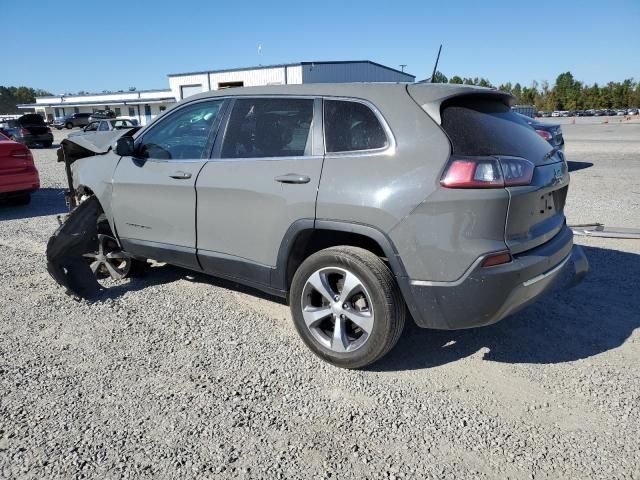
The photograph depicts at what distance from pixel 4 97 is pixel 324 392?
148527mm

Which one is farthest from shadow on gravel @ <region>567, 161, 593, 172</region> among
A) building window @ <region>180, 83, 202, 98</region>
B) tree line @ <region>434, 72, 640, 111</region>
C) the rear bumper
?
tree line @ <region>434, 72, 640, 111</region>

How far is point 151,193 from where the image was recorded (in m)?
4.18

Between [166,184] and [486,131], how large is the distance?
2514 mm

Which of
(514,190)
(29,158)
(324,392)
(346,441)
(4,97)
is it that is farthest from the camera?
(4,97)

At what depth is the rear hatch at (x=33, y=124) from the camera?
24875mm

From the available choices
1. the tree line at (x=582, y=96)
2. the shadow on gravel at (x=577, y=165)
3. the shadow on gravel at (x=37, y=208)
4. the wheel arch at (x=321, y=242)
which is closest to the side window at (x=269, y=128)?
the wheel arch at (x=321, y=242)

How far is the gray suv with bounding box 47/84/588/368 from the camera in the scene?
2725mm

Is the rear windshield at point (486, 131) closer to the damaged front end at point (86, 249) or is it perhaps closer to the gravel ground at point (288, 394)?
the gravel ground at point (288, 394)

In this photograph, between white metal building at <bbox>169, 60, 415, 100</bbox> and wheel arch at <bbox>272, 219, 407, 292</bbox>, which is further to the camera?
white metal building at <bbox>169, 60, 415, 100</bbox>

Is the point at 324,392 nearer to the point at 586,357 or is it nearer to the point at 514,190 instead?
the point at 514,190

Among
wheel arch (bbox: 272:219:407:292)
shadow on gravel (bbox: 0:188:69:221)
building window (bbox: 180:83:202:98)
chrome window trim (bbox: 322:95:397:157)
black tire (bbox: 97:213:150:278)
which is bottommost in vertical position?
shadow on gravel (bbox: 0:188:69:221)

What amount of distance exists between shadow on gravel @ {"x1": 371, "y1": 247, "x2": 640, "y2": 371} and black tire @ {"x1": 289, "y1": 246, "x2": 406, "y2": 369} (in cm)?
25

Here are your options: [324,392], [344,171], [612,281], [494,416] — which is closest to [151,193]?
[344,171]

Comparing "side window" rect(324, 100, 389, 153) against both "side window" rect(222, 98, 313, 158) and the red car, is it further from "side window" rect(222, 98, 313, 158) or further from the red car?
the red car
